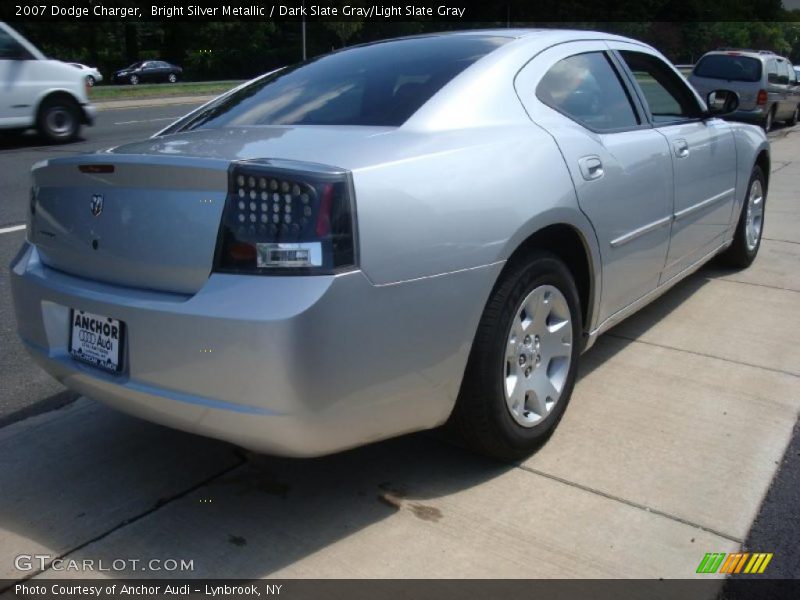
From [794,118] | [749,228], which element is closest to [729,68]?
[794,118]

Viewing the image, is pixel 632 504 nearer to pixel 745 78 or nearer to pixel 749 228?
pixel 749 228

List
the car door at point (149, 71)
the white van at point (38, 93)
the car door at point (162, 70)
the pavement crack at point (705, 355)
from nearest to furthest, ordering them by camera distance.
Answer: the pavement crack at point (705, 355) < the white van at point (38, 93) < the car door at point (149, 71) < the car door at point (162, 70)

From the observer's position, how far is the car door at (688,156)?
4141mm

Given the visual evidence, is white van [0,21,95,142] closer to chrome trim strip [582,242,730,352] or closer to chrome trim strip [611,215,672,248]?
chrome trim strip [582,242,730,352]

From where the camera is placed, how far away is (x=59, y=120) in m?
12.9

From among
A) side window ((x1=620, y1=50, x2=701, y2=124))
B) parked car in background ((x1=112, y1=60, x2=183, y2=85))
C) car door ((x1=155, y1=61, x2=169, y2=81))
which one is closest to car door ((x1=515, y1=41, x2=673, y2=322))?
side window ((x1=620, y1=50, x2=701, y2=124))

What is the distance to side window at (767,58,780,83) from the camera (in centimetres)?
1672

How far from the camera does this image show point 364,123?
117 inches

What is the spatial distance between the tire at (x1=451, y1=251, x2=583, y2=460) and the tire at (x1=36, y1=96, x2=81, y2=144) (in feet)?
38.0

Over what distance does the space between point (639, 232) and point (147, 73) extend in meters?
46.5

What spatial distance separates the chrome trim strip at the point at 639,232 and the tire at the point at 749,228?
1.82m

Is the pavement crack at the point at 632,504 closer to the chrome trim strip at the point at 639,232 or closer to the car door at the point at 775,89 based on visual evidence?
the chrome trim strip at the point at 639,232

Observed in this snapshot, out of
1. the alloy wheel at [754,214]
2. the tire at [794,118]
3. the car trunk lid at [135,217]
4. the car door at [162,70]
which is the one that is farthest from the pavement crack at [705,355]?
the car door at [162,70]

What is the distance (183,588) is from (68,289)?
106cm
